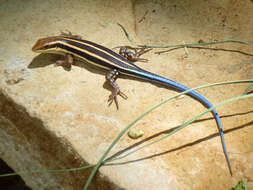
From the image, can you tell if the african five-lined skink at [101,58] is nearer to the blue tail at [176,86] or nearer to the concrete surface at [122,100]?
the blue tail at [176,86]

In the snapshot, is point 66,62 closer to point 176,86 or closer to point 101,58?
point 101,58

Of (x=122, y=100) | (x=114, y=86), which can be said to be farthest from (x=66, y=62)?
(x=122, y=100)

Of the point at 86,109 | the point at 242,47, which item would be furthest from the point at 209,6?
the point at 86,109

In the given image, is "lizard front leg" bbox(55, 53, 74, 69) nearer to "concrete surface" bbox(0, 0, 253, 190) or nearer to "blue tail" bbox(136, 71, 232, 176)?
"concrete surface" bbox(0, 0, 253, 190)

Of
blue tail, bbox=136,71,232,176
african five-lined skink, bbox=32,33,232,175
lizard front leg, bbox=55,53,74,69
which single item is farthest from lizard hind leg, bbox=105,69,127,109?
lizard front leg, bbox=55,53,74,69

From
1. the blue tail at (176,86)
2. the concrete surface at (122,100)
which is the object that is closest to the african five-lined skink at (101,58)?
the blue tail at (176,86)

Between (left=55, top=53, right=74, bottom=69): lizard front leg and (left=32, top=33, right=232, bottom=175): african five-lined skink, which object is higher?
(left=32, top=33, right=232, bottom=175): african five-lined skink
